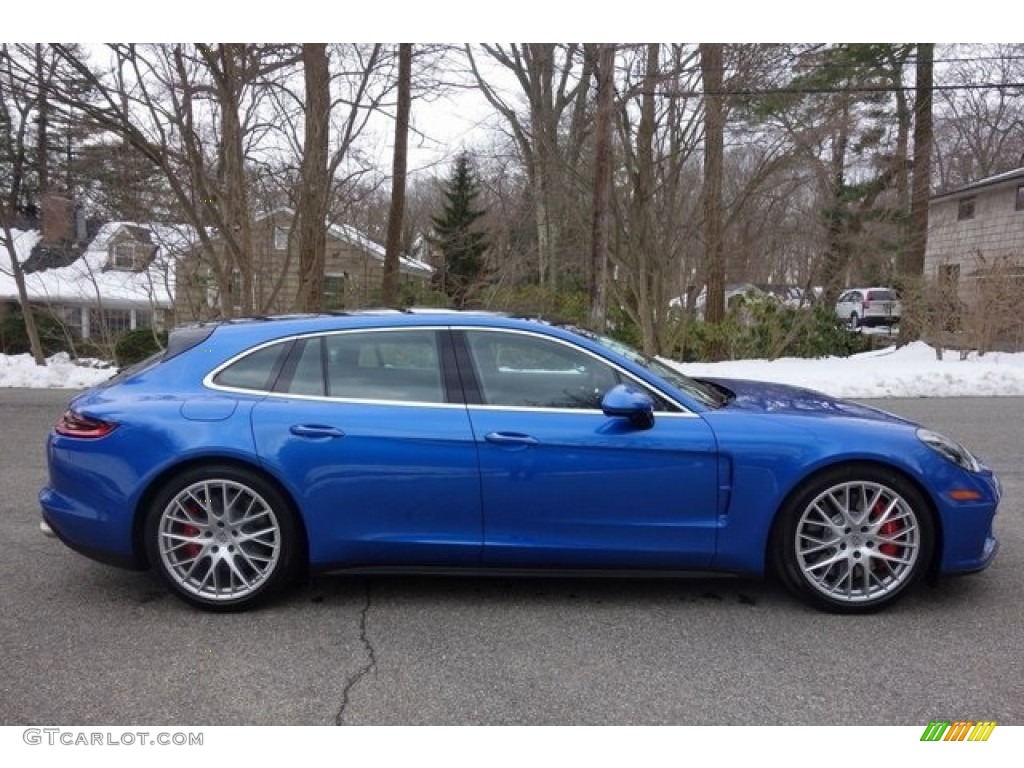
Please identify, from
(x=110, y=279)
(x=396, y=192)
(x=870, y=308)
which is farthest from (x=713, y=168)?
(x=110, y=279)

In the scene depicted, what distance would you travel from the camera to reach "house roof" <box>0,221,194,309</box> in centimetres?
1510

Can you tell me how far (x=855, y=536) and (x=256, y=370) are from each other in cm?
295

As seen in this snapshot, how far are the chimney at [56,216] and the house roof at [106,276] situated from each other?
0.91 meters

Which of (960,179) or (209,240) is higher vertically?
(960,179)

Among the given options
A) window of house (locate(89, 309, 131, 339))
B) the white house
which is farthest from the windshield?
window of house (locate(89, 309, 131, 339))

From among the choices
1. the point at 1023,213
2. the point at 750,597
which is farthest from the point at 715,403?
the point at 1023,213

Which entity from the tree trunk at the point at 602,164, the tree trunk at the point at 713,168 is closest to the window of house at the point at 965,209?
the tree trunk at the point at 713,168

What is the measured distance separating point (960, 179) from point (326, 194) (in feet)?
117

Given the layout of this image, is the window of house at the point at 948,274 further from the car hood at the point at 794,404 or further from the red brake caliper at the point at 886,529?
the red brake caliper at the point at 886,529

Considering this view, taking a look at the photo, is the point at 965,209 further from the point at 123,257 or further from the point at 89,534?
the point at 89,534

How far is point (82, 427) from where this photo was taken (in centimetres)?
365

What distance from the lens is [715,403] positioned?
378 cm

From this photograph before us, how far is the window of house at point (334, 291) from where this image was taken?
18.1m

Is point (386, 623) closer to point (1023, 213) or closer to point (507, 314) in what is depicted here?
point (507, 314)
